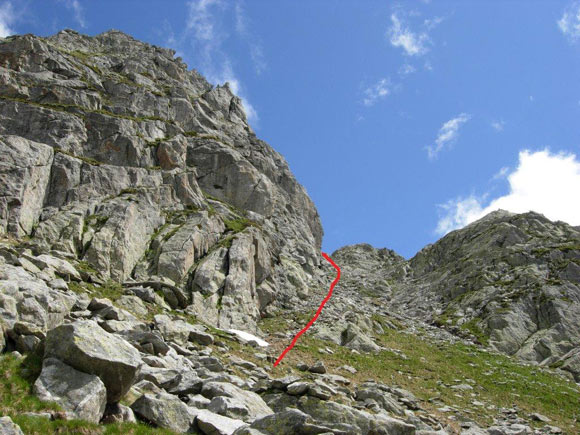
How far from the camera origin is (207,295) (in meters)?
42.3

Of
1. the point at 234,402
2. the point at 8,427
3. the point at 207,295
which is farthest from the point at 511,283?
the point at 8,427

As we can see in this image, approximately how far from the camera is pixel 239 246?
5122cm

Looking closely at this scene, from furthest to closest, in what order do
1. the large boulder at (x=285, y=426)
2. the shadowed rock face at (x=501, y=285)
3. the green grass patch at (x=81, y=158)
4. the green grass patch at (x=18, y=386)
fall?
the shadowed rock face at (x=501, y=285) → the green grass patch at (x=81, y=158) → the large boulder at (x=285, y=426) → the green grass patch at (x=18, y=386)

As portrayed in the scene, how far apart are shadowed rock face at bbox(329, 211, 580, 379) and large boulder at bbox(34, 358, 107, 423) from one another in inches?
1599

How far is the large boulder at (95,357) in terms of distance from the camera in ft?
41.7

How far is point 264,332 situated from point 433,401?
1870 cm

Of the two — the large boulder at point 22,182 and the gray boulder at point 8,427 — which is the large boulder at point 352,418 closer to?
the gray boulder at point 8,427

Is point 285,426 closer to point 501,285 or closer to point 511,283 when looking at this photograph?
point 511,283

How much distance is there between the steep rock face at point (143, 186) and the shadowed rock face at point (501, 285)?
1578cm

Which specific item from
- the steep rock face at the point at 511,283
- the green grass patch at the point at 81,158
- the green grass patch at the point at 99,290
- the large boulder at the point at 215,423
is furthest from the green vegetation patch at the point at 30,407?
the steep rock face at the point at 511,283

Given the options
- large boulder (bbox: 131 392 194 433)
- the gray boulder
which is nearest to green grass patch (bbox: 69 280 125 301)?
large boulder (bbox: 131 392 194 433)

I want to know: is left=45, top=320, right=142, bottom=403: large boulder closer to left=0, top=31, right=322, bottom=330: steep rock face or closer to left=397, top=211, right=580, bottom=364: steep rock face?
left=0, top=31, right=322, bottom=330: steep rock face

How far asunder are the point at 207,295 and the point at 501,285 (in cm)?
5754

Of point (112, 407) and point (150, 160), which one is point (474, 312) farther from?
point (112, 407)
